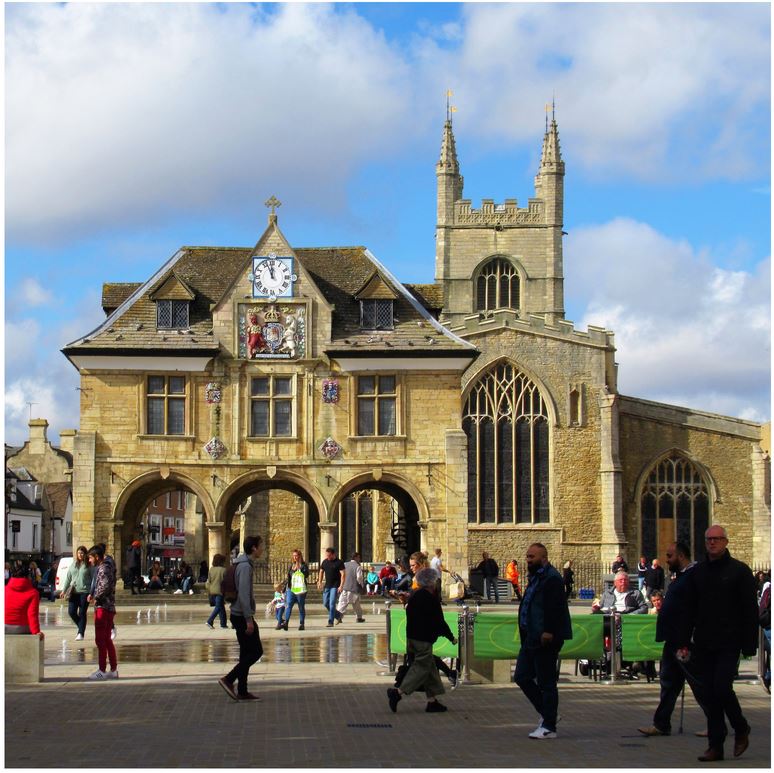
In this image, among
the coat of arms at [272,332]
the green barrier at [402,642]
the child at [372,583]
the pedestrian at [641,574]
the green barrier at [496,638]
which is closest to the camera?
the green barrier at [496,638]

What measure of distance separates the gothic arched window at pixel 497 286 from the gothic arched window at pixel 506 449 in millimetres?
21203

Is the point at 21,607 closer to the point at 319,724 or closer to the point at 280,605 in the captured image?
the point at 319,724

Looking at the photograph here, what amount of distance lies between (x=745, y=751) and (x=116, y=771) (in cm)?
513

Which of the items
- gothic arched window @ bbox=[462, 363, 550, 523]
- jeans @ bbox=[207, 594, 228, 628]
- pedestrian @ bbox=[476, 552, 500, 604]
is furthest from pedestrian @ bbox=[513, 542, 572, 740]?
gothic arched window @ bbox=[462, 363, 550, 523]

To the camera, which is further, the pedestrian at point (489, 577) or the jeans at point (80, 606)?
the pedestrian at point (489, 577)

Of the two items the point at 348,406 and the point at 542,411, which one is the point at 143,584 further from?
the point at 542,411

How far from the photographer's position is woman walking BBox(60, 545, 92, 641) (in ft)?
79.8

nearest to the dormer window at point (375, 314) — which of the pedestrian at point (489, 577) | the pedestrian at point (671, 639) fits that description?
the pedestrian at point (489, 577)

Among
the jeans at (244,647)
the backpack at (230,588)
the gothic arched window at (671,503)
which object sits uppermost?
the gothic arched window at (671,503)

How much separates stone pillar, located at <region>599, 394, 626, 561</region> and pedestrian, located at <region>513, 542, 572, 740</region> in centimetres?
4814

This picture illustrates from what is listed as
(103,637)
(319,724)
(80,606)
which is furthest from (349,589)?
(319,724)

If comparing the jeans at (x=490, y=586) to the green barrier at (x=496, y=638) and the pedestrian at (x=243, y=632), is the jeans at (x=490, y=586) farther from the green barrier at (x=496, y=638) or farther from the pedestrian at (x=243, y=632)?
the pedestrian at (x=243, y=632)

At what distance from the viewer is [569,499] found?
204 feet

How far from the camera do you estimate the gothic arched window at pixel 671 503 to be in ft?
208
